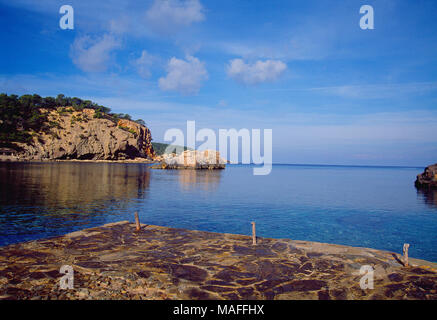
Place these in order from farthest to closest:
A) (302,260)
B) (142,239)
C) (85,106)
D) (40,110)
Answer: (85,106) < (40,110) < (142,239) < (302,260)

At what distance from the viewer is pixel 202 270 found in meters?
8.39

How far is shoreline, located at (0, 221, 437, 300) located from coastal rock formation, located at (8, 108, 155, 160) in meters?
131

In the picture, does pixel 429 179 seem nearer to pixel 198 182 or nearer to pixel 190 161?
pixel 198 182

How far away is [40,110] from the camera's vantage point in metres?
139

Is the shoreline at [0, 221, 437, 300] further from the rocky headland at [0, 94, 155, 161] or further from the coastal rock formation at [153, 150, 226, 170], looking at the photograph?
the rocky headland at [0, 94, 155, 161]

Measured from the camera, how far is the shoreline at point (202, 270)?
685cm

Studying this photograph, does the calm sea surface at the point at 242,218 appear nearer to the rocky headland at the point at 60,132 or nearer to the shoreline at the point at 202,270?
the shoreline at the point at 202,270

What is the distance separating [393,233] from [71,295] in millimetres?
21531

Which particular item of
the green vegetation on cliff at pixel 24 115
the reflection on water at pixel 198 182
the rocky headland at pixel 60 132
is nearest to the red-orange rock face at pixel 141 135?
the rocky headland at pixel 60 132

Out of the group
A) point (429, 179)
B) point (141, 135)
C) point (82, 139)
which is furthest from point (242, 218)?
point (141, 135)

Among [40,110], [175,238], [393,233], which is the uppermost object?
[40,110]

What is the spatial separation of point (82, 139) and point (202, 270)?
14513cm
